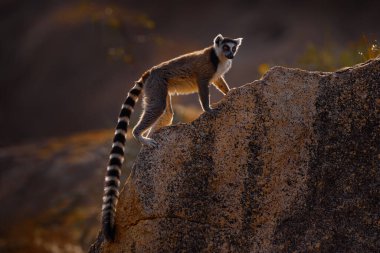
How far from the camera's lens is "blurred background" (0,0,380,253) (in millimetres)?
19078

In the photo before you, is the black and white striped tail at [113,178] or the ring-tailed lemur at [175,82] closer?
the black and white striped tail at [113,178]

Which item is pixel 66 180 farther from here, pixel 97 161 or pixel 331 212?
pixel 331 212

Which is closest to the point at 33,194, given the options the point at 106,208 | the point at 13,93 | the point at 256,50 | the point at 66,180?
the point at 66,180

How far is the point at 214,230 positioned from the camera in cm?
529

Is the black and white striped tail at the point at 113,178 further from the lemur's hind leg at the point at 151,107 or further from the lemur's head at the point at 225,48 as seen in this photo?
the lemur's head at the point at 225,48

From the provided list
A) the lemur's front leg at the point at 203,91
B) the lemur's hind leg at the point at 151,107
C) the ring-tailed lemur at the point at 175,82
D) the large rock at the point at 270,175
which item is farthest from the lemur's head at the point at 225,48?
the large rock at the point at 270,175

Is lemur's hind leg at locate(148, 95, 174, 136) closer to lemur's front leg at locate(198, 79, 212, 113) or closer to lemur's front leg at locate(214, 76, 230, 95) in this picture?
lemur's front leg at locate(198, 79, 212, 113)

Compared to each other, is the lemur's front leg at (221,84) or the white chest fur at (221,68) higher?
the white chest fur at (221,68)

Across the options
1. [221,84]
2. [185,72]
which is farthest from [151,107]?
[221,84]

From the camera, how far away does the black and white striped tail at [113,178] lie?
5.61m

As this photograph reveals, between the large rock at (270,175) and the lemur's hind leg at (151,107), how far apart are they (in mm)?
1253

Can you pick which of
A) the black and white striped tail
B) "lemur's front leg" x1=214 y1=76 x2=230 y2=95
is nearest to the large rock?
the black and white striped tail

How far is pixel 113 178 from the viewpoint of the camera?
19.4 feet

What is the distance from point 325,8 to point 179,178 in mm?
19162
